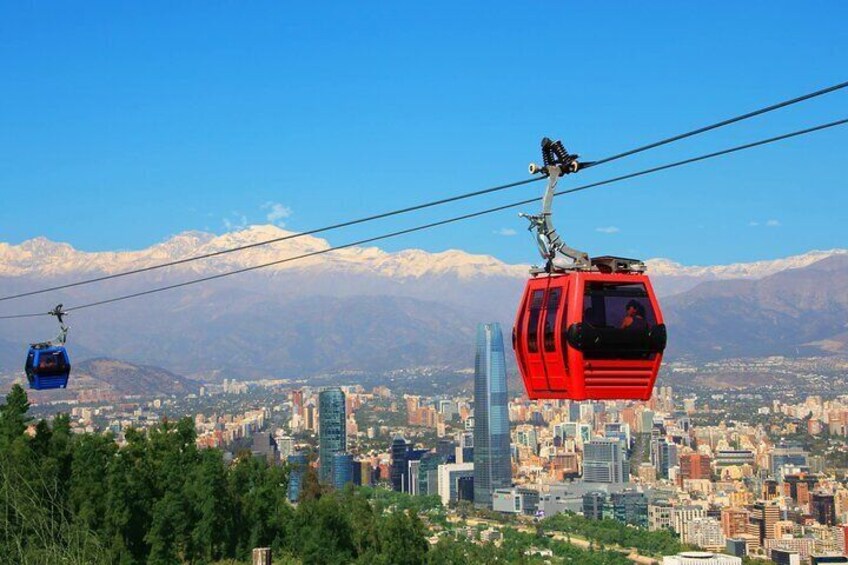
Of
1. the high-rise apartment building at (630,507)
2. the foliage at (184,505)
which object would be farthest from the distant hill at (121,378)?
the foliage at (184,505)

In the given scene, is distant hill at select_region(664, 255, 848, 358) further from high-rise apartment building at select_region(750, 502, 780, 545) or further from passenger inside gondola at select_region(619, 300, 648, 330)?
passenger inside gondola at select_region(619, 300, 648, 330)

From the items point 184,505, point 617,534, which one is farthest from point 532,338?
point 617,534

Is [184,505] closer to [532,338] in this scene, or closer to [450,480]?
[532,338]

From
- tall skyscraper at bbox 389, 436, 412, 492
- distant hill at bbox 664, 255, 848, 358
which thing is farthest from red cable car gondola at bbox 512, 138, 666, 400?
distant hill at bbox 664, 255, 848, 358

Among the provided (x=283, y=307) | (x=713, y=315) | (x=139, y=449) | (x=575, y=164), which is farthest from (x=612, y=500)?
(x=283, y=307)

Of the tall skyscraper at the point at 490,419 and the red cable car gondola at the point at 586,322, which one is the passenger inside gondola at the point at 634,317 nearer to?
the red cable car gondola at the point at 586,322

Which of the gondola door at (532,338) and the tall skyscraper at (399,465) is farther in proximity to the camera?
the tall skyscraper at (399,465)

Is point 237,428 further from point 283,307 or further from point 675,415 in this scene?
point 283,307
